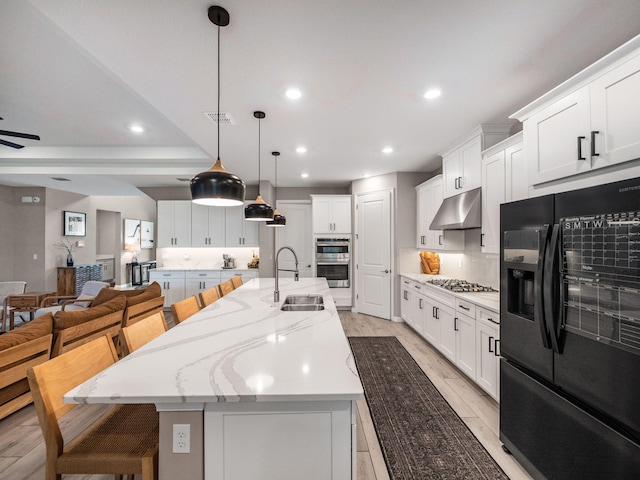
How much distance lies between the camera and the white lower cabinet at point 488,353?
95.3 inches

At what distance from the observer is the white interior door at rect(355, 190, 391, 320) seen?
5.25 metres

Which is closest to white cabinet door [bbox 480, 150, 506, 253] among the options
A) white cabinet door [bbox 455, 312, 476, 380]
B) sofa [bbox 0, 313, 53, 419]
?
white cabinet door [bbox 455, 312, 476, 380]

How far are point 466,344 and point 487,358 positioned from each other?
1.16 feet

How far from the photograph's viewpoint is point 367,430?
2215 millimetres

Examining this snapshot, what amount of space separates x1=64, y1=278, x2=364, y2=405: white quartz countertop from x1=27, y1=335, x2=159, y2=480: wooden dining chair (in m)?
0.18

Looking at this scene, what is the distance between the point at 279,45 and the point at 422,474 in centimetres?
287

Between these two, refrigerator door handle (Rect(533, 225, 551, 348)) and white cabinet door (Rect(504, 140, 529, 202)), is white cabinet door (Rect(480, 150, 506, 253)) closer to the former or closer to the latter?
white cabinet door (Rect(504, 140, 529, 202))

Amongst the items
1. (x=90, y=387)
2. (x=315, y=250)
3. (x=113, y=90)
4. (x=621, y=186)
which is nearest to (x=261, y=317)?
(x=90, y=387)

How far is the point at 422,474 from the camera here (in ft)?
5.90

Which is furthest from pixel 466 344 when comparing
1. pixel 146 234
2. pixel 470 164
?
pixel 146 234

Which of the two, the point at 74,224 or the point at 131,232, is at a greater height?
the point at 74,224

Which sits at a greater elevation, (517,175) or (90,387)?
(517,175)

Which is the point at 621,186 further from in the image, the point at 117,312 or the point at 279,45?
the point at 117,312

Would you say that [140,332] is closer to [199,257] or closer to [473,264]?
[473,264]
